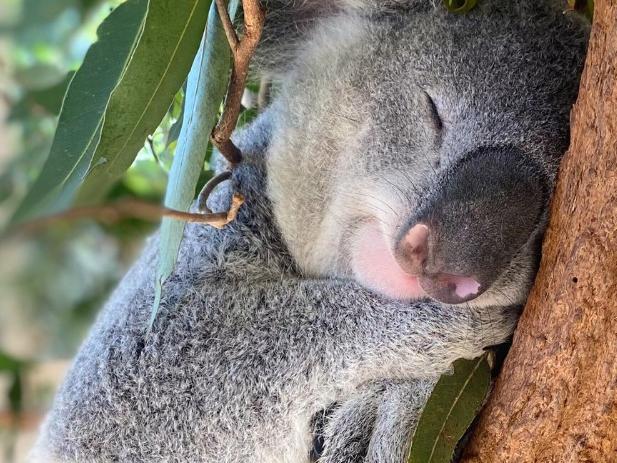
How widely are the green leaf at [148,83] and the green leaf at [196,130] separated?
0.18ft

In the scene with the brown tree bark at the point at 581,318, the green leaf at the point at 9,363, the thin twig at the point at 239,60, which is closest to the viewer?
the brown tree bark at the point at 581,318

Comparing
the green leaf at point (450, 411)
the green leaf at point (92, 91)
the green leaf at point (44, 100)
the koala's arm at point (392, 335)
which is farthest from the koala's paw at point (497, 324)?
the green leaf at point (44, 100)

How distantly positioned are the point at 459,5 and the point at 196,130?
2.34ft

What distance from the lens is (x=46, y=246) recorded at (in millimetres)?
2762

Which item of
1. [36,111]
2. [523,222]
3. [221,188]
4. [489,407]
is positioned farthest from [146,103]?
[36,111]

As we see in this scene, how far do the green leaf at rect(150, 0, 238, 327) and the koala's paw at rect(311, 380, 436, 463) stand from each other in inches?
19.2

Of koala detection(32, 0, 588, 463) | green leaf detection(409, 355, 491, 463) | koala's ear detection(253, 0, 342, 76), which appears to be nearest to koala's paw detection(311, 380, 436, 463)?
koala detection(32, 0, 588, 463)

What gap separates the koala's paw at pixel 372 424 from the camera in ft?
5.55

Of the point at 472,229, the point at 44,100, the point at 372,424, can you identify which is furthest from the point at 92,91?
the point at 44,100

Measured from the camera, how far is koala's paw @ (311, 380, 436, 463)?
169 centimetres

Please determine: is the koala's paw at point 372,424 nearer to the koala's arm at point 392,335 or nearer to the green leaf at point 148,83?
the koala's arm at point 392,335

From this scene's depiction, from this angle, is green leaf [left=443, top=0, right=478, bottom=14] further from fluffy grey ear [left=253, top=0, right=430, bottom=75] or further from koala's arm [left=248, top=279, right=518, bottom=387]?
koala's arm [left=248, top=279, right=518, bottom=387]

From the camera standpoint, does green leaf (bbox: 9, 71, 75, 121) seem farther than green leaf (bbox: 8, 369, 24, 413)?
No

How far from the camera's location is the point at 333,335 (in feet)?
6.01
